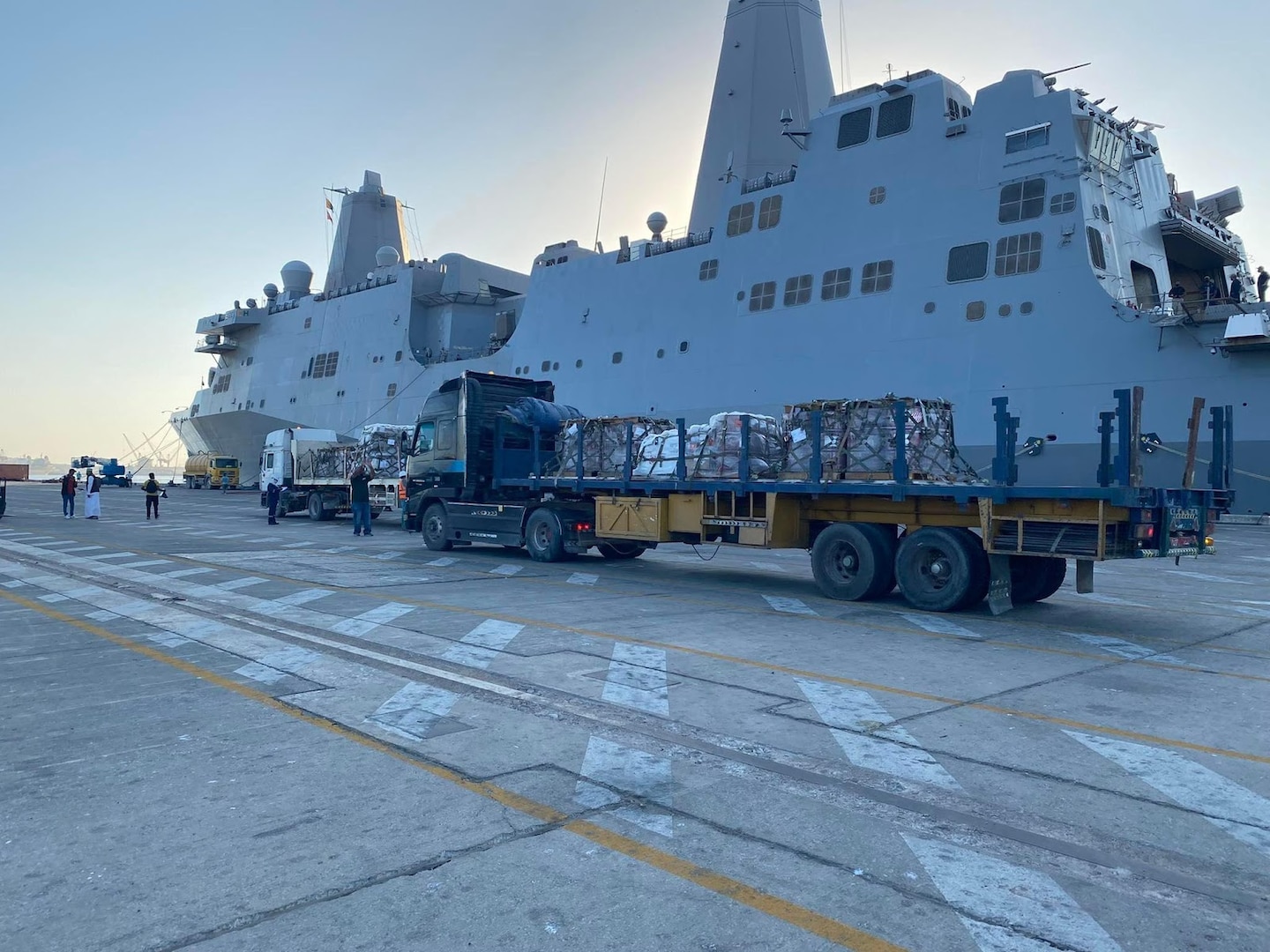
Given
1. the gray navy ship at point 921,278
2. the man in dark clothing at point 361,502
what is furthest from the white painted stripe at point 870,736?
the man in dark clothing at point 361,502

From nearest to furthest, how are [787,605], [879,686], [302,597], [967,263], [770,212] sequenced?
[879,686] → [302,597] → [787,605] → [967,263] → [770,212]

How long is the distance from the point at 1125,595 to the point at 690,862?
36.5 ft

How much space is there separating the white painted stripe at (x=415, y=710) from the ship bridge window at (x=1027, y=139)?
2073 cm

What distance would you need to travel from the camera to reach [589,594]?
38.6 ft

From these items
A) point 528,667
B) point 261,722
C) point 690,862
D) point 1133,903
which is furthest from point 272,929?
point 528,667

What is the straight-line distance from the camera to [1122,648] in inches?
328

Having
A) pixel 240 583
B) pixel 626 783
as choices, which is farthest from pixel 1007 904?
pixel 240 583

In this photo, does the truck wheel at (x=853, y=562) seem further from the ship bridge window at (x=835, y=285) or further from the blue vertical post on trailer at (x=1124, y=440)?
the ship bridge window at (x=835, y=285)

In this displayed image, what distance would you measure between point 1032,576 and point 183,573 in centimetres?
1218

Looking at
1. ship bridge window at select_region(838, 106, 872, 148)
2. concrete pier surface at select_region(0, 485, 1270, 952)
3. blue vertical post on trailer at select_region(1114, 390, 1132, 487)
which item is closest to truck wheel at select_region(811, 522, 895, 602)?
concrete pier surface at select_region(0, 485, 1270, 952)

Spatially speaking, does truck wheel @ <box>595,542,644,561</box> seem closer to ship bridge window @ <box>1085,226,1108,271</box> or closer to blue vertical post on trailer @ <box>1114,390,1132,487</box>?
blue vertical post on trailer @ <box>1114,390,1132,487</box>

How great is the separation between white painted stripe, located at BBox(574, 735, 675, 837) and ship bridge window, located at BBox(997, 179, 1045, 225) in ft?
65.8

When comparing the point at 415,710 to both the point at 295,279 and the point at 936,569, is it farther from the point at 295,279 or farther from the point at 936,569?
the point at 295,279

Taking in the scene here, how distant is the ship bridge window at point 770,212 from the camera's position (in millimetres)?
25781
